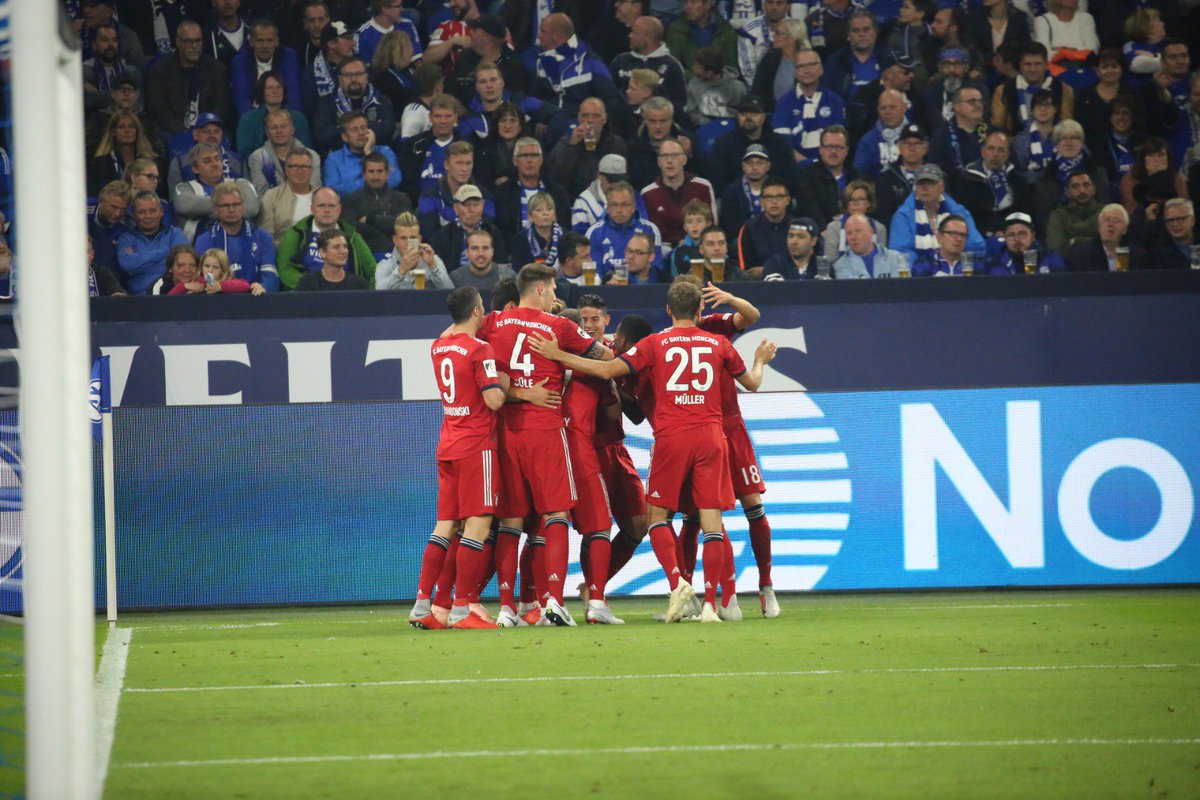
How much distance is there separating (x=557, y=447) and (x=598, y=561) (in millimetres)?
807

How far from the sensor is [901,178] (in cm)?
1533

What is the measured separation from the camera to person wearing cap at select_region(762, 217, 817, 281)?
14078 millimetres

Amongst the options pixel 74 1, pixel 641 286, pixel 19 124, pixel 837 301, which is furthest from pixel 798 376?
pixel 19 124

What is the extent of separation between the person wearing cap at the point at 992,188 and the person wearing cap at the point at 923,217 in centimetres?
47

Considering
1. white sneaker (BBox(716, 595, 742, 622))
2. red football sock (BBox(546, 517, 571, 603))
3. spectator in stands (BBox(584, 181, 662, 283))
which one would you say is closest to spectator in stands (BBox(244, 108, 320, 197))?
spectator in stands (BBox(584, 181, 662, 283))

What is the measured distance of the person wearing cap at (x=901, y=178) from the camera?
602 inches

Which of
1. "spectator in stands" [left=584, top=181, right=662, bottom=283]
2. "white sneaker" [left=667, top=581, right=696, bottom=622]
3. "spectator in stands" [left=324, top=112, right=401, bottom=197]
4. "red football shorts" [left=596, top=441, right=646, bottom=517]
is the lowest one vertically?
"white sneaker" [left=667, top=581, right=696, bottom=622]

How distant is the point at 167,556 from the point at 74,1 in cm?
711

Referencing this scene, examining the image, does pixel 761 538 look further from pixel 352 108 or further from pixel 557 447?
pixel 352 108

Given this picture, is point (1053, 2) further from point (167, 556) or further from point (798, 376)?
point (167, 556)

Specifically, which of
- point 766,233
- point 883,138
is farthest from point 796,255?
point 883,138

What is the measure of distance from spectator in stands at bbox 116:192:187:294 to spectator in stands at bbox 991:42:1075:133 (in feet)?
27.9

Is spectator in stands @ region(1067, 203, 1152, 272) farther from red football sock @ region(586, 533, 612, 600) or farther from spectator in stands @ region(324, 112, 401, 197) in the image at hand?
spectator in stands @ region(324, 112, 401, 197)

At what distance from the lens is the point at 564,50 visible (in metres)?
16.5
